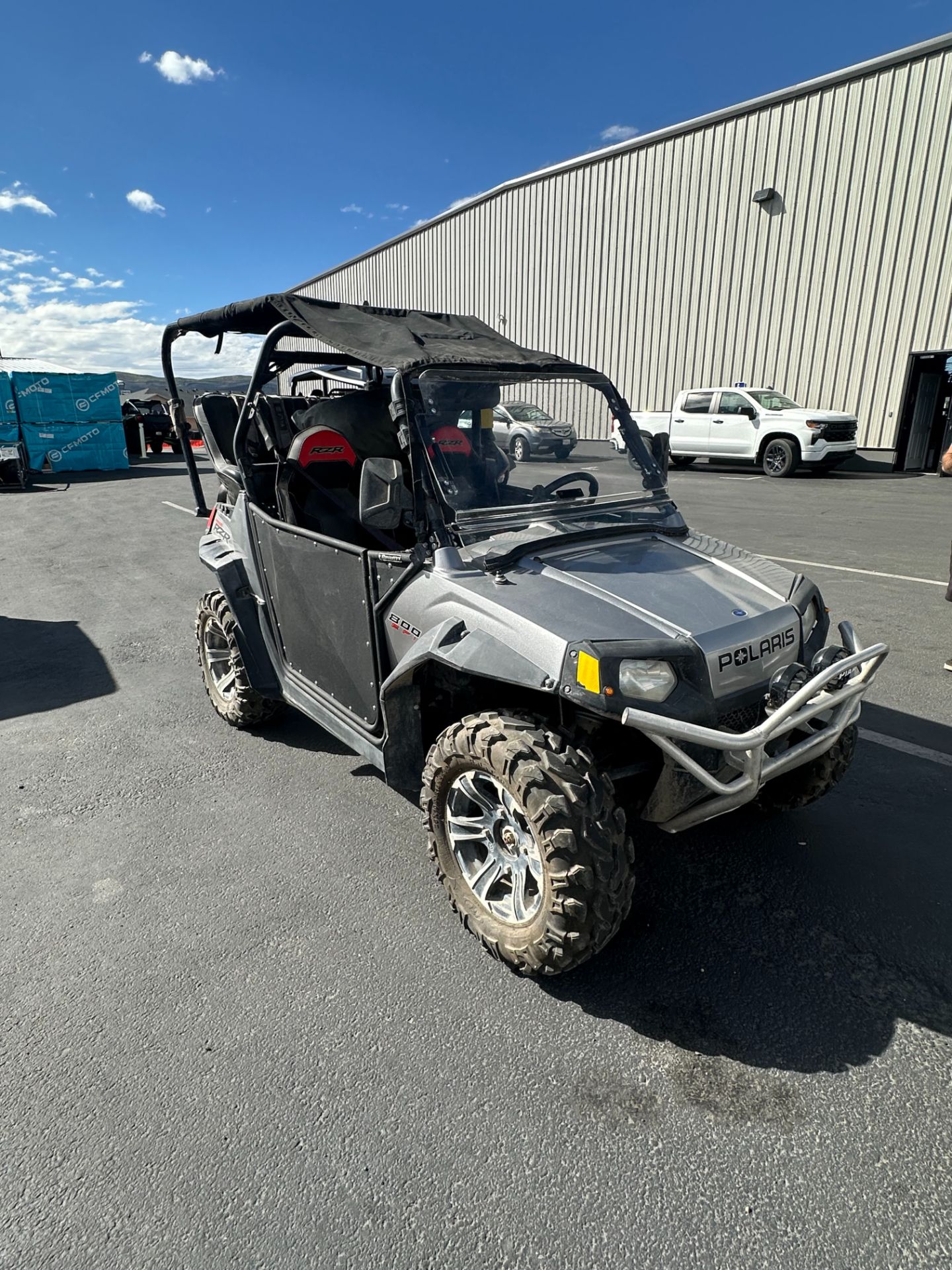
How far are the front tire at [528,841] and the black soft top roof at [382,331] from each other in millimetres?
1584

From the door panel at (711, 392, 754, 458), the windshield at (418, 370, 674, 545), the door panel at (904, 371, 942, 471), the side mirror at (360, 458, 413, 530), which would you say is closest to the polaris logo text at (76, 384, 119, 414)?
the door panel at (711, 392, 754, 458)

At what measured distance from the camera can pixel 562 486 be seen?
346 cm

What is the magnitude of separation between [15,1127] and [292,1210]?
836 mm

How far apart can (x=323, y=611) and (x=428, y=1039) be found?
6.03ft

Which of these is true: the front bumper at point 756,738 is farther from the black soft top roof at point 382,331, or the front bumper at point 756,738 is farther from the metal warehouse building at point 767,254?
the metal warehouse building at point 767,254

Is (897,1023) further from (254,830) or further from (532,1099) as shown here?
(254,830)

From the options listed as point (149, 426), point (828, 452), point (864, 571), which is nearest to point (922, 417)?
point (828, 452)

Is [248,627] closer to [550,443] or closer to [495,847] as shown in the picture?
[550,443]

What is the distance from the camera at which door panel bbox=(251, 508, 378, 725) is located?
3.15 meters

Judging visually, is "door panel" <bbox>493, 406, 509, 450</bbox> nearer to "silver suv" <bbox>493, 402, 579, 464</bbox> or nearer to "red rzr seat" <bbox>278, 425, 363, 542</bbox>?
"silver suv" <bbox>493, 402, 579, 464</bbox>

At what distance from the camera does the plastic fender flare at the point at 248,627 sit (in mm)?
4047

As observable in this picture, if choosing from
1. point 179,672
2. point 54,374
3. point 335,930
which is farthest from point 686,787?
point 54,374

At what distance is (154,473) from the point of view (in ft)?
69.1

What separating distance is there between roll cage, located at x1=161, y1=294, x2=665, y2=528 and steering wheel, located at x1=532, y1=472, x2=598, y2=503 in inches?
A: 12.2
